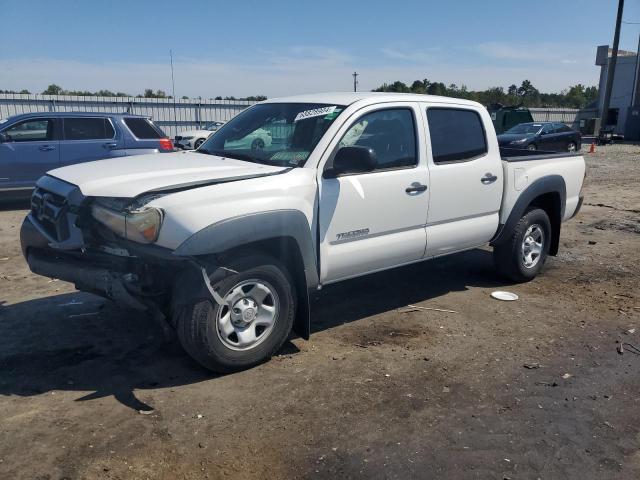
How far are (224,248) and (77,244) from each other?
3.39ft

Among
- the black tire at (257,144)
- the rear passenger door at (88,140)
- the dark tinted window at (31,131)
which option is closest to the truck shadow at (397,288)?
the black tire at (257,144)

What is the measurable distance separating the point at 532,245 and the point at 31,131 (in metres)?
8.91

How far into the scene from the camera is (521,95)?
72.7m

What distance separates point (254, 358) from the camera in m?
4.19

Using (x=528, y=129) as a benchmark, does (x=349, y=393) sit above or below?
below

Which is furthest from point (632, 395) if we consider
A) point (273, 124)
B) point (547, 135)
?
point (547, 135)

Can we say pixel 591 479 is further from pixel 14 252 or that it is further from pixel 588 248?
pixel 14 252

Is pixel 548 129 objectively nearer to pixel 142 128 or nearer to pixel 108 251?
pixel 142 128

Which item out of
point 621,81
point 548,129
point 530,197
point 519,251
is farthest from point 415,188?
point 621,81

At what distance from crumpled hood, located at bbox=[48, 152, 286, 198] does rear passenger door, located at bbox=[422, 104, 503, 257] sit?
5.29 ft

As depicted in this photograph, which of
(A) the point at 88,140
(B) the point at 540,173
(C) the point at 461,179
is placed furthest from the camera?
(A) the point at 88,140

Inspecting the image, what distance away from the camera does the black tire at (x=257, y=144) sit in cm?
478

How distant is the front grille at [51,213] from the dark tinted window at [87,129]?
7057 mm

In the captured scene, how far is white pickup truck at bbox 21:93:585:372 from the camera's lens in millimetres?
3752
